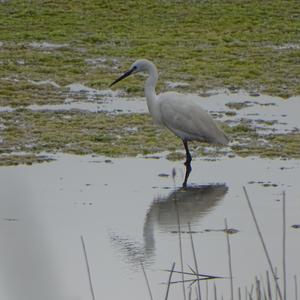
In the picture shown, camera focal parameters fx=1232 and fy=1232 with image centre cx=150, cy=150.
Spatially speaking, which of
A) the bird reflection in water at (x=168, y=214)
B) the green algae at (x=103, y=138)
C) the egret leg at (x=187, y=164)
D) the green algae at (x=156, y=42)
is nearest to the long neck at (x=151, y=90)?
the green algae at (x=103, y=138)

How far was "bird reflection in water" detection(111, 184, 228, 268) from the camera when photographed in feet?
27.8

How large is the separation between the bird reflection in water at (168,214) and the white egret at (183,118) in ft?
3.35

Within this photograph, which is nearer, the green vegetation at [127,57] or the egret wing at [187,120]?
the egret wing at [187,120]

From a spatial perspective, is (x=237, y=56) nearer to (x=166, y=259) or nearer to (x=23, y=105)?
(x=23, y=105)

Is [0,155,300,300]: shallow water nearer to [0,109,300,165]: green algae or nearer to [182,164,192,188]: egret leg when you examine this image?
[182,164,192,188]: egret leg

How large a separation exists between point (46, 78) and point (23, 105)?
5.22 feet

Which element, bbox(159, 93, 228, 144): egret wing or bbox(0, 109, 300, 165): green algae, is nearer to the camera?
bbox(159, 93, 228, 144): egret wing

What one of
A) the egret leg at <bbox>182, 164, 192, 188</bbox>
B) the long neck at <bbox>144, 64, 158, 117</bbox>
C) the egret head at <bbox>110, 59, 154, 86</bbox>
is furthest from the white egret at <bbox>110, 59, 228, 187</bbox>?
the egret leg at <bbox>182, 164, 192, 188</bbox>

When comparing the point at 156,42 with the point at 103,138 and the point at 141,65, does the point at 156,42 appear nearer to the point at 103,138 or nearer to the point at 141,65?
the point at 141,65

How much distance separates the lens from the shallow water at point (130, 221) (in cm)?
780

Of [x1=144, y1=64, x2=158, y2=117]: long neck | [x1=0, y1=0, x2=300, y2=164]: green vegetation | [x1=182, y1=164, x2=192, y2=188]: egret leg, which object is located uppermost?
[x1=144, y1=64, x2=158, y2=117]: long neck

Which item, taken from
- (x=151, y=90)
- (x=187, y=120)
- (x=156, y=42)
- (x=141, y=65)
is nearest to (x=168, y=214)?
(x=187, y=120)

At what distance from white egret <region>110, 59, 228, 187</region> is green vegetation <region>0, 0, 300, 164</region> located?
10.7 inches

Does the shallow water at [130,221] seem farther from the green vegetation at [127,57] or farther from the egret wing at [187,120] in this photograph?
the green vegetation at [127,57]
